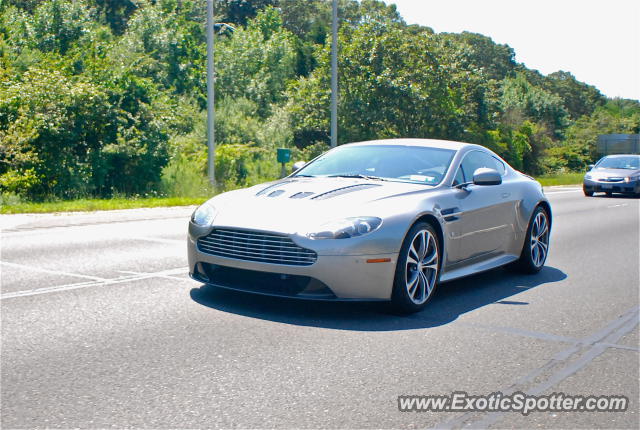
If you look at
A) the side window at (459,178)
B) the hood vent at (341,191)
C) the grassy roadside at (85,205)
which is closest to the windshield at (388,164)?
the side window at (459,178)

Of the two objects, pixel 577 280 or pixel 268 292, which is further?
pixel 577 280

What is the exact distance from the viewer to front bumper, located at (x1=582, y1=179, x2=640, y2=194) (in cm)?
2573

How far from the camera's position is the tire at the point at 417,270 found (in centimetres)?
660

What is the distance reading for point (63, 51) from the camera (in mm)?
33750

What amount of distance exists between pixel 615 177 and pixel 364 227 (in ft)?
71.3

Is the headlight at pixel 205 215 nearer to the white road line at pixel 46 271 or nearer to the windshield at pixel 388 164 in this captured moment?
the windshield at pixel 388 164

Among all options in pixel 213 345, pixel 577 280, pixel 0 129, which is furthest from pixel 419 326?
pixel 0 129

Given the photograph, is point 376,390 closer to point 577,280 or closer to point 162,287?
point 162,287

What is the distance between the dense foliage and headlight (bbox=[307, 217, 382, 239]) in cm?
1383

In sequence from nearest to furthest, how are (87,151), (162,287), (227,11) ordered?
(162,287)
(87,151)
(227,11)

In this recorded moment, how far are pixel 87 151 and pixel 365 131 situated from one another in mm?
17280

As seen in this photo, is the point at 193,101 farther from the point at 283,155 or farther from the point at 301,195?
the point at 301,195

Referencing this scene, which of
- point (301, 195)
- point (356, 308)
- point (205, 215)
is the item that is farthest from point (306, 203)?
point (356, 308)

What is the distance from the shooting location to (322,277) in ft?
20.6
